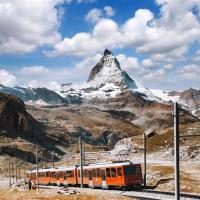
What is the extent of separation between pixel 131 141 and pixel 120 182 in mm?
122170

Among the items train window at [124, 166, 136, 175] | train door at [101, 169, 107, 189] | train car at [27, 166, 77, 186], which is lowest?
train car at [27, 166, 77, 186]

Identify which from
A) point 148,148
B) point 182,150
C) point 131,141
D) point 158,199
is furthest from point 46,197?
point 131,141

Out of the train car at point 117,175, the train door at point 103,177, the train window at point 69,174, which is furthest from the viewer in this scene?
the train window at point 69,174

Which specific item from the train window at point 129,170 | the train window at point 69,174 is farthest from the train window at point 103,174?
the train window at point 69,174

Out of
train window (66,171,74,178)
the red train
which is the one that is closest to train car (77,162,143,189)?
the red train

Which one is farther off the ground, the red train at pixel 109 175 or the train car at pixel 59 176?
the red train at pixel 109 175

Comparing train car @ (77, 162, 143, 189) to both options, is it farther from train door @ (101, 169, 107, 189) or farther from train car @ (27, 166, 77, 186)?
train car @ (27, 166, 77, 186)

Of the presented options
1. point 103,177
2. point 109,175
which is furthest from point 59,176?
point 109,175

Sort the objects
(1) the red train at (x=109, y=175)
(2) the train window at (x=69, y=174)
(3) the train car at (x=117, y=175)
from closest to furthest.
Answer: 1. (3) the train car at (x=117, y=175)
2. (1) the red train at (x=109, y=175)
3. (2) the train window at (x=69, y=174)

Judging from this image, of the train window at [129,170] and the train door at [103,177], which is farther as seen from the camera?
the train door at [103,177]

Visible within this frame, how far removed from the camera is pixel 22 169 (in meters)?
186

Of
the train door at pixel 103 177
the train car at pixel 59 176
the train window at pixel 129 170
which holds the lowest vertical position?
the train car at pixel 59 176

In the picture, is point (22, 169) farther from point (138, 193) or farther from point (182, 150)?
point (138, 193)

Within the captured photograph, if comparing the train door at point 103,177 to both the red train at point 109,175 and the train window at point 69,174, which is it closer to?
the red train at point 109,175
